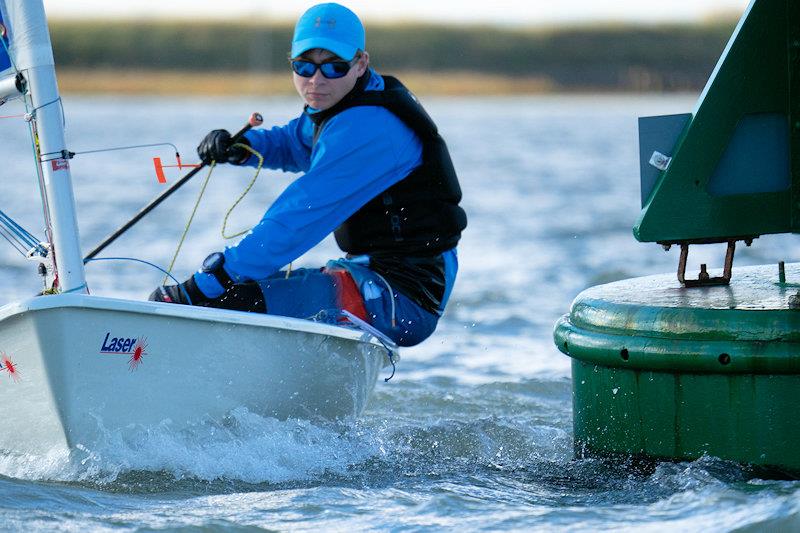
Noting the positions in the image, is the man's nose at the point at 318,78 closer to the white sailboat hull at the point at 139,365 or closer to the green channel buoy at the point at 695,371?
the white sailboat hull at the point at 139,365

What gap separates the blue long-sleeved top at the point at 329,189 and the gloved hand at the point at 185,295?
0.02 m

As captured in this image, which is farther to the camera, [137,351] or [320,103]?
[320,103]

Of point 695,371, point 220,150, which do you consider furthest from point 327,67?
point 695,371

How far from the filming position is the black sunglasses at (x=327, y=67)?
16.0 feet

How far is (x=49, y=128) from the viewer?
4.40 meters

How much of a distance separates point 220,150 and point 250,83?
52.3 m

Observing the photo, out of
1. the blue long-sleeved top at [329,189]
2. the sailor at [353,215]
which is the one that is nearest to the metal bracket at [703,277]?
the sailor at [353,215]

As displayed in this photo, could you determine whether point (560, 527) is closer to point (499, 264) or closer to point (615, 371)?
point (615, 371)

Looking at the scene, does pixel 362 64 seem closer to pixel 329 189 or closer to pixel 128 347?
pixel 329 189

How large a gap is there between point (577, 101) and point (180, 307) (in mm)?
46582

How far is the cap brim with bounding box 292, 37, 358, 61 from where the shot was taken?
486 centimetres

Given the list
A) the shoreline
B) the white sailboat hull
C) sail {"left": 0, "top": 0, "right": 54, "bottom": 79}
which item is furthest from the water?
the shoreline

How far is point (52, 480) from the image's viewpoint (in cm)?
450

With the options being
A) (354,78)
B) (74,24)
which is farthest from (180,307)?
(74,24)
